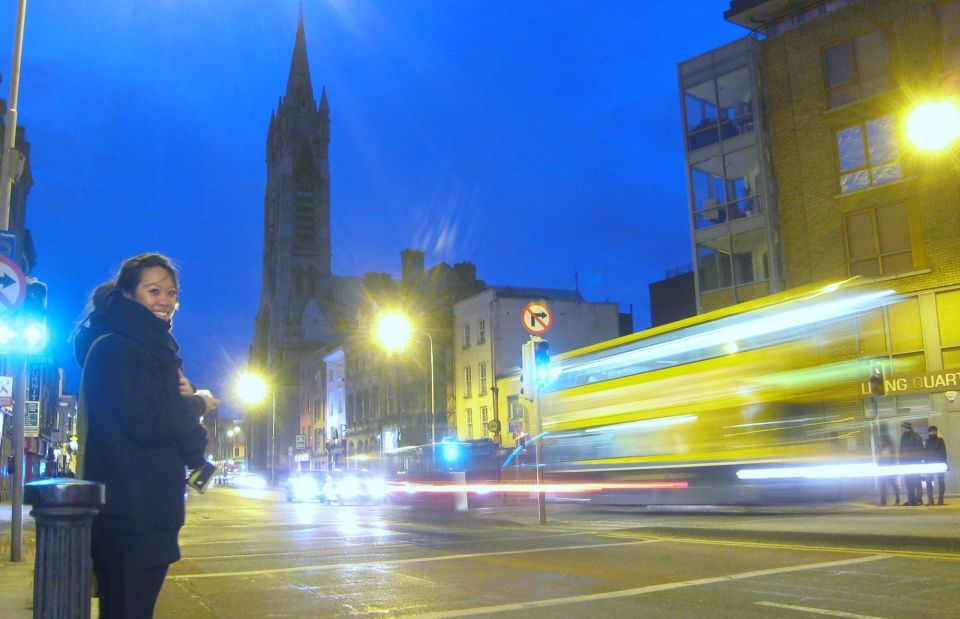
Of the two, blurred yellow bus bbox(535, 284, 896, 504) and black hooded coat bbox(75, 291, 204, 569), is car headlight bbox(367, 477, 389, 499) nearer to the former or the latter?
blurred yellow bus bbox(535, 284, 896, 504)

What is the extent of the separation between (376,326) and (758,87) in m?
38.0

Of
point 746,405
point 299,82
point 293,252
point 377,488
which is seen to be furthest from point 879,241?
point 299,82

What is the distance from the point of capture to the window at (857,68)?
27.1 meters

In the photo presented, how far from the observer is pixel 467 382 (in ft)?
168

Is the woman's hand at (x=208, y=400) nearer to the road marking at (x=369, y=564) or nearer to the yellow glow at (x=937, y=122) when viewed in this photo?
the road marking at (x=369, y=564)

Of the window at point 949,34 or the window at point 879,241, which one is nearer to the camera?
the window at point 949,34

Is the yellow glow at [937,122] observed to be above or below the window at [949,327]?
above

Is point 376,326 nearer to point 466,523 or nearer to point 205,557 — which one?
point 466,523

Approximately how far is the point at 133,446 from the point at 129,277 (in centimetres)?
83

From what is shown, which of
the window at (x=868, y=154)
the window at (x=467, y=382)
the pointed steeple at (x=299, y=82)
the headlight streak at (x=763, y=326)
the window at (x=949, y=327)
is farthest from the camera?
the pointed steeple at (x=299, y=82)

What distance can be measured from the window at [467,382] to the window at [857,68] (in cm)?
2836

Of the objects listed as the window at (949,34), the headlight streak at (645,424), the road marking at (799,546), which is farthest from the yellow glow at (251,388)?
the road marking at (799,546)

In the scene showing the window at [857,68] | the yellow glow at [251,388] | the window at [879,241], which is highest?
the window at [857,68]

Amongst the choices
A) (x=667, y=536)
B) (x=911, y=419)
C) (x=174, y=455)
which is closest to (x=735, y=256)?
(x=911, y=419)
